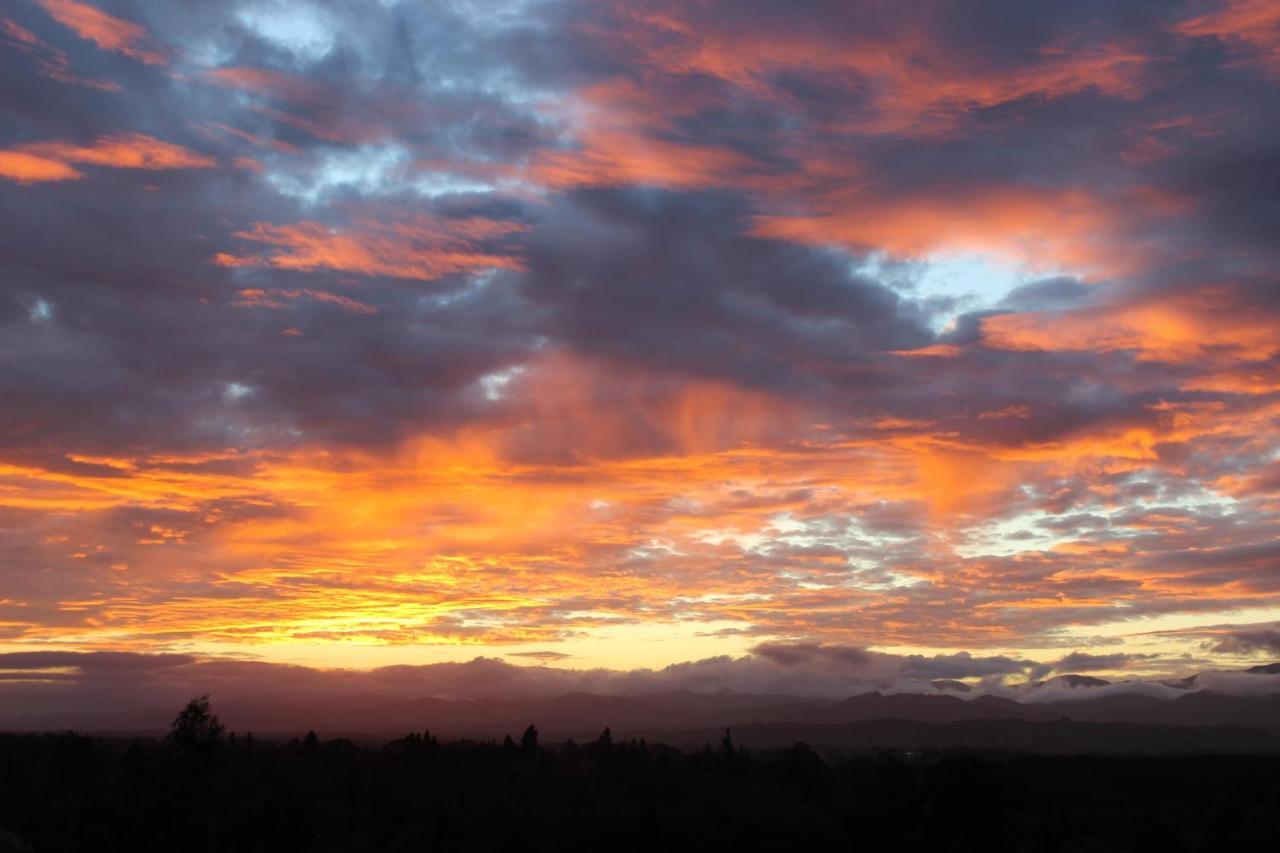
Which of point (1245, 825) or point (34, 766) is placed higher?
point (34, 766)

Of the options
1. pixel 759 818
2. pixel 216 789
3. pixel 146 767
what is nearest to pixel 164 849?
pixel 216 789

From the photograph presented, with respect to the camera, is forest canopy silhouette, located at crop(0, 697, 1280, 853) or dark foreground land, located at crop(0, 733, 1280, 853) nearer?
forest canopy silhouette, located at crop(0, 697, 1280, 853)

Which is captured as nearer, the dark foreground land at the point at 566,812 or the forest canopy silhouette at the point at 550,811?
the forest canopy silhouette at the point at 550,811

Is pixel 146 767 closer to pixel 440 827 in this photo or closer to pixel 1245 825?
pixel 440 827

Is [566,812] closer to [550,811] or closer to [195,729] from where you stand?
[550,811]

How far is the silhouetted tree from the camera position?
12644 centimetres

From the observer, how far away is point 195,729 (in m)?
127

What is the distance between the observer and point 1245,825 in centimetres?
15425

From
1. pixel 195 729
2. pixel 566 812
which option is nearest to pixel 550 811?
pixel 566 812

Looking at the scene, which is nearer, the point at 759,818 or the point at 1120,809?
the point at 759,818

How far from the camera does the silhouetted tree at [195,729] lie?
415 ft

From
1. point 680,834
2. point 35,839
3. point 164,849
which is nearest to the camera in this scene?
point 164,849

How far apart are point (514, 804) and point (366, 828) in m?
32.0

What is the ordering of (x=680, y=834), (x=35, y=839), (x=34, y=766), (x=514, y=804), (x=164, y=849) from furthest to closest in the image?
(x=34, y=766) → (x=514, y=804) → (x=680, y=834) → (x=35, y=839) → (x=164, y=849)
